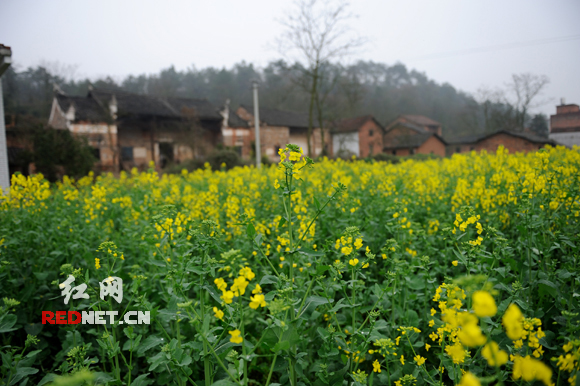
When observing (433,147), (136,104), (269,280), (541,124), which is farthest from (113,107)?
(433,147)

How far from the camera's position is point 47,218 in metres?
4.33

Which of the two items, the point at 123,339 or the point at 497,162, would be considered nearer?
the point at 123,339

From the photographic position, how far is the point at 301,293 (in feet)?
8.48

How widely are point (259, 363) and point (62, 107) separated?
84.4 feet

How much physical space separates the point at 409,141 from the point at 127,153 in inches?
1305

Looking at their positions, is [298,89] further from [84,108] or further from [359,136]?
[359,136]

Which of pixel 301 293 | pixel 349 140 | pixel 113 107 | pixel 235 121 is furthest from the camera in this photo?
pixel 349 140

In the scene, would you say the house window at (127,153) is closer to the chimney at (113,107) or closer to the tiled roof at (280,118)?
the chimney at (113,107)

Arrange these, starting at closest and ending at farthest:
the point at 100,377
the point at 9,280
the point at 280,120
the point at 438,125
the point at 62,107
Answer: the point at 100,377 < the point at 9,280 < the point at 62,107 < the point at 280,120 < the point at 438,125

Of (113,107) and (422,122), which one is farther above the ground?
(422,122)

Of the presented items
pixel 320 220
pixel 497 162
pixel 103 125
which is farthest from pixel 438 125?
pixel 320 220

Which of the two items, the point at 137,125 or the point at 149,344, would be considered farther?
the point at 137,125

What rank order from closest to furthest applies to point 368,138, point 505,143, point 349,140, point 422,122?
point 505,143 → point 349,140 → point 368,138 → point 422,122

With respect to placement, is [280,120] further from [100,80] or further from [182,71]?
[182,71]
